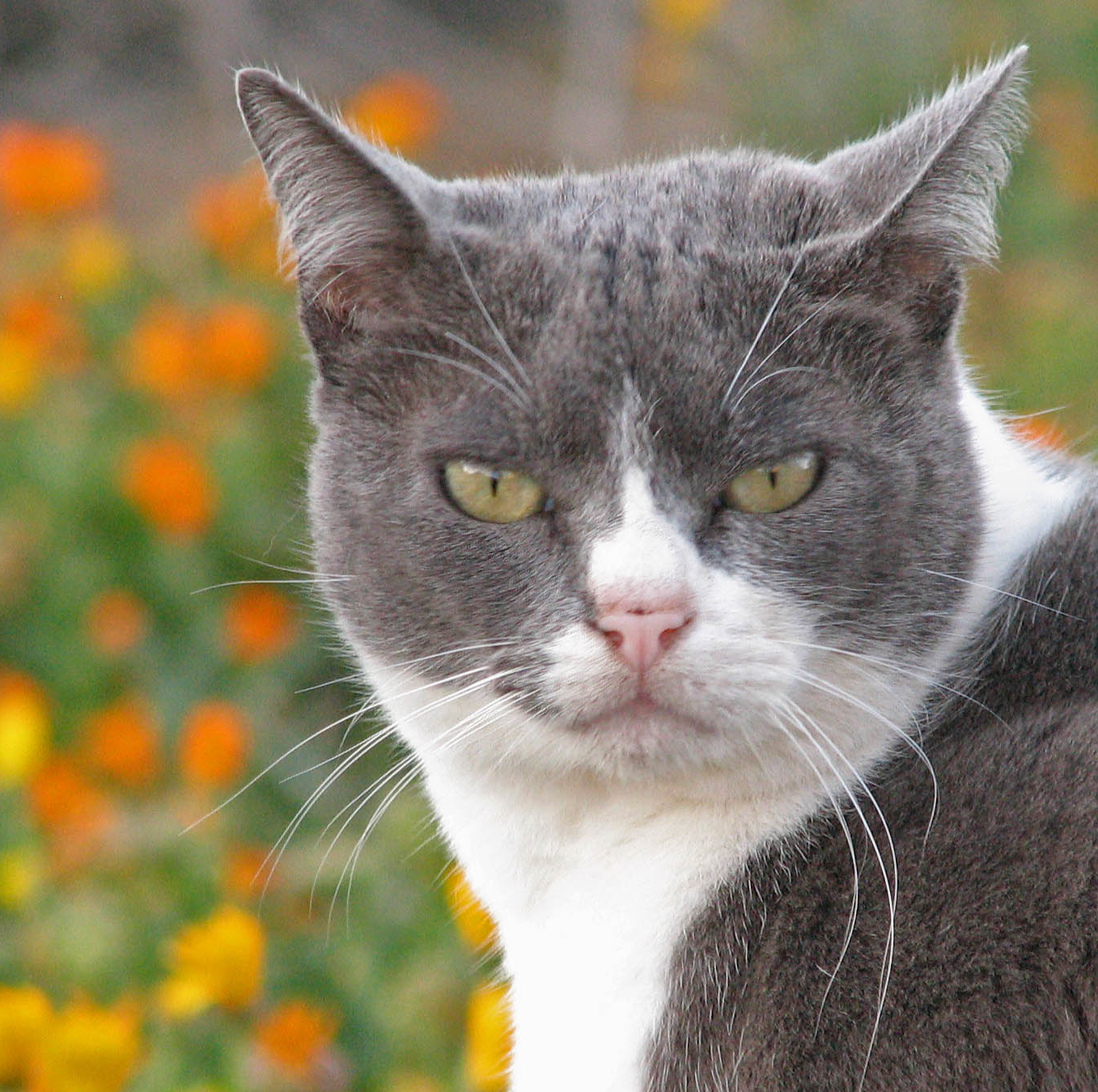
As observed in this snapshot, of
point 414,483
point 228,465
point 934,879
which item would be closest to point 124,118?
point 228,465

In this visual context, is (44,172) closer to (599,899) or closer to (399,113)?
(399,113)

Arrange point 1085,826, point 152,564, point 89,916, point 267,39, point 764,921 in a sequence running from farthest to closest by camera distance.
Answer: point 267,39 < point 152,564 < point 89,916 < point 764,921 < point 1085,826

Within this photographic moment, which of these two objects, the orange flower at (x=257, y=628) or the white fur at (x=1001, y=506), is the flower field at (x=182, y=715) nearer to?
the orange flower at (x=257, y=628)

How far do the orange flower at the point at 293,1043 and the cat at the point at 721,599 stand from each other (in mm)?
352

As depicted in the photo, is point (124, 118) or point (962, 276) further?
point (124, 118)

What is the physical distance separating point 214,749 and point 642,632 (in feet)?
4.24

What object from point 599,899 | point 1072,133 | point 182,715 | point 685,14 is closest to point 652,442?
point 599,899

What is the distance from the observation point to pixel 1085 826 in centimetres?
148

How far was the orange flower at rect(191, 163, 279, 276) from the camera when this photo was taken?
363 cm

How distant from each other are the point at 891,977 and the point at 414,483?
0.70 meters

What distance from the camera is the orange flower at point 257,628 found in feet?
10.1

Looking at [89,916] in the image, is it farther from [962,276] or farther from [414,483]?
Answer: [962,276]

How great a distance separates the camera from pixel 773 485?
5.35ft

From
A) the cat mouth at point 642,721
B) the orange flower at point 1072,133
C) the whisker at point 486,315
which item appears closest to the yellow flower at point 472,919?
the cat mouth at point 642,721
